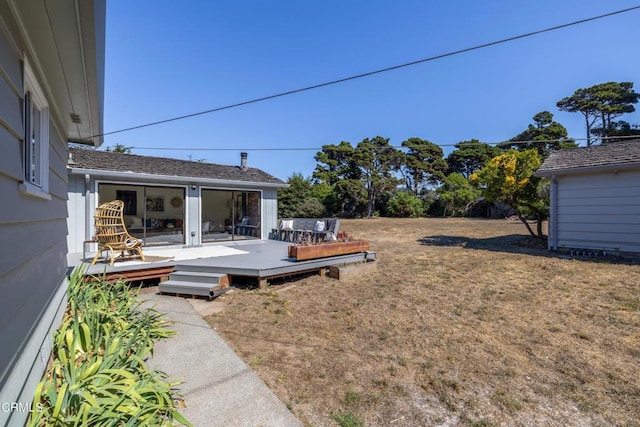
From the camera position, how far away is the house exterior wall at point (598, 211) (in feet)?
25.7

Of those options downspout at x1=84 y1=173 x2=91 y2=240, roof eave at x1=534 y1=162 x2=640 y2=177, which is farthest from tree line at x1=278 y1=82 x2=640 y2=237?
roof eave at x1=534 y1=162 x2=640 y2=177

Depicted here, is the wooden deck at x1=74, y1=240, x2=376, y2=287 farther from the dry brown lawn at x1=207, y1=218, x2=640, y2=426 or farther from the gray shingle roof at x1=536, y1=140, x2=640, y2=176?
the gray shingle roof at x1=536, y1=140, x2=640, y2=176

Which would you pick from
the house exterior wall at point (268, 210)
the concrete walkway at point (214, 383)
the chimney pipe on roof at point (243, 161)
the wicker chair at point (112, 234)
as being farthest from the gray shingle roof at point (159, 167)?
the concrete walkway at point (214, 383)

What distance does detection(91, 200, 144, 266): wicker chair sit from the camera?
228 inches

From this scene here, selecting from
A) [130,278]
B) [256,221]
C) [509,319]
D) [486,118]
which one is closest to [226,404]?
[509,319]

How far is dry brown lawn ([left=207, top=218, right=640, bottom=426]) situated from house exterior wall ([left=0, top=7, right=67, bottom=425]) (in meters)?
1.69

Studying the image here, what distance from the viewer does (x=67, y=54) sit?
2373mm

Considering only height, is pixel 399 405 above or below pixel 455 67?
A: below

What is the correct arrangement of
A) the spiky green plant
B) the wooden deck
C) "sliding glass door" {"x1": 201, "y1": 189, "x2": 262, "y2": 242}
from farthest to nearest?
"sliding glass door" {"x1": 201, "y1": 189, "x2": 262, "y2": 242}, the wooden deck, the spiky green plant

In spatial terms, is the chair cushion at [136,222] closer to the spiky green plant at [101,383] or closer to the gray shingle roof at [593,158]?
the spiky green plant at [101,383]

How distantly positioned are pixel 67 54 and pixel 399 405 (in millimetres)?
3916

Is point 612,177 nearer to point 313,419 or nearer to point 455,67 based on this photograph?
point 455,67

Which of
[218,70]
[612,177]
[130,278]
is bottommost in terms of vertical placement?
[130,278]

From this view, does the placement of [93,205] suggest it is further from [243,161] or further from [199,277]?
[243,161]
